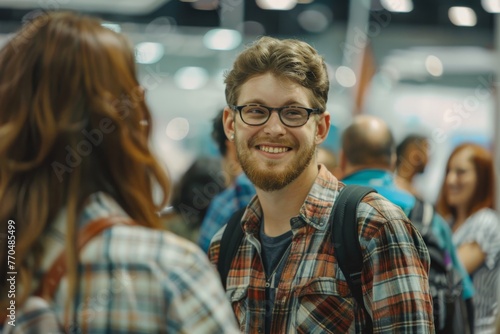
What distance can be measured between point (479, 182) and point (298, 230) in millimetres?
2310

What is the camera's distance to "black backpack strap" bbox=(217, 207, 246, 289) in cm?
186

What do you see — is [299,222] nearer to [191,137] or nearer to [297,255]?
[297,255]

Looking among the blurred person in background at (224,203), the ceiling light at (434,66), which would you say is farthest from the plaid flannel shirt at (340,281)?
the ceiling light at (434,66)

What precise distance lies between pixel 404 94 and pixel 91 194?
251 inches

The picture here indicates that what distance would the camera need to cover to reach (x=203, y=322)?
1.13 meters

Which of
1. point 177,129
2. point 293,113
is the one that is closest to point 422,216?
point 293,113

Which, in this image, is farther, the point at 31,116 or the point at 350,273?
the point at 350,273

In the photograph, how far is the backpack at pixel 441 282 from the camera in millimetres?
2531

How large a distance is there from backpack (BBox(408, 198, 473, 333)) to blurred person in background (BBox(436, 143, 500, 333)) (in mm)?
463

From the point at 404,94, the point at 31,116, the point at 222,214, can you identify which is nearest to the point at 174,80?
the point at 404,94

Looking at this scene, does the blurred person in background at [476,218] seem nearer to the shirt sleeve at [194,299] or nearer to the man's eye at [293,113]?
the man's eye at [293,113]

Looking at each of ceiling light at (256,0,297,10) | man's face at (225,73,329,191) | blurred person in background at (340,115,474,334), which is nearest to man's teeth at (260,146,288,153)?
man's face at (225,73,329,191)

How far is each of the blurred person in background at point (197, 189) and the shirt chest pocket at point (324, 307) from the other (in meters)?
1.59

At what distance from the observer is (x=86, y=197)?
1160 mm
